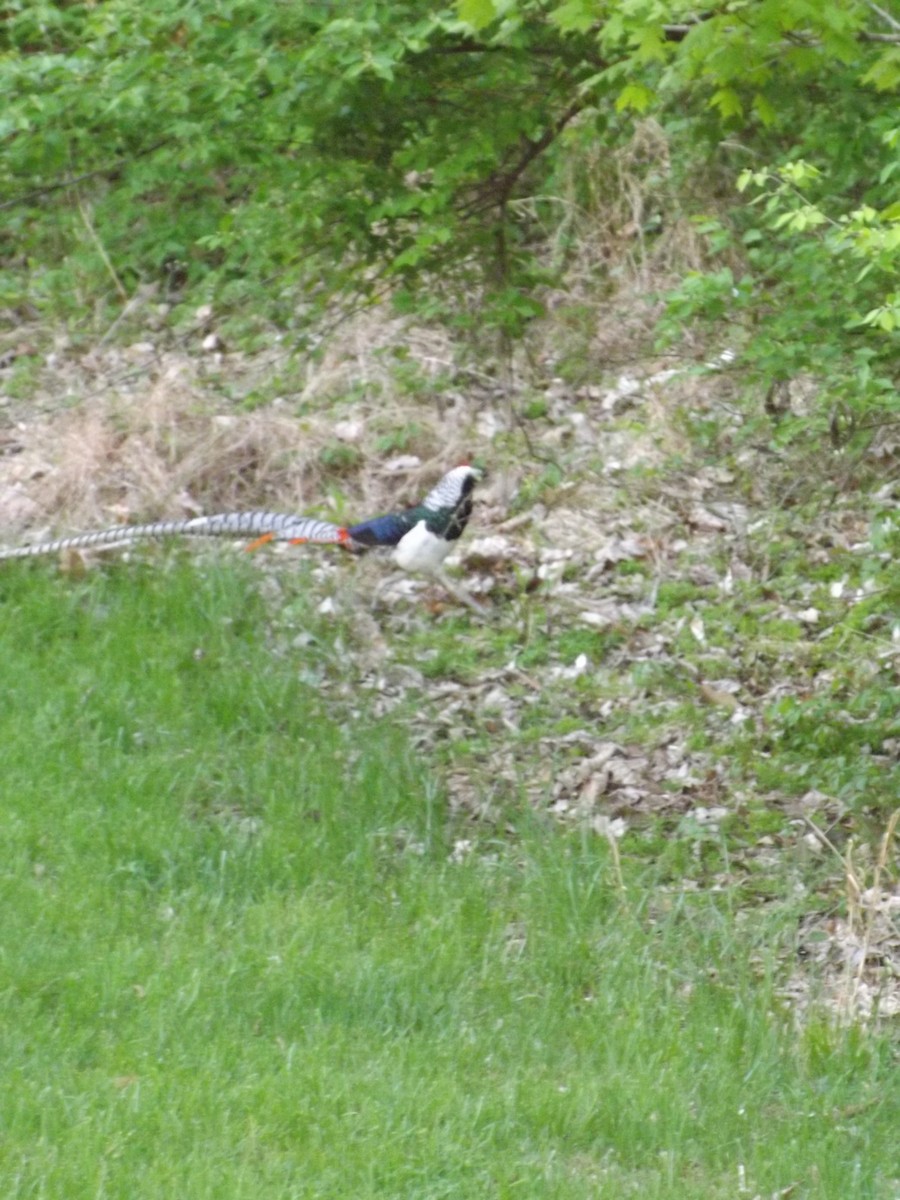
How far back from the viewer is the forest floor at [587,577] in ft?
20.1

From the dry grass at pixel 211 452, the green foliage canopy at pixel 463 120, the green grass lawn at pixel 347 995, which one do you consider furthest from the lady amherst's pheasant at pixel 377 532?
the green grass lawn at pixel 347 995

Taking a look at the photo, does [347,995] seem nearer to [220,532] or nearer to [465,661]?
[465,661]

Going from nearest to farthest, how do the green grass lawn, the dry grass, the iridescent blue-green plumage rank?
the green grass lawn
the iridescent blue-green plumage
the dry grass

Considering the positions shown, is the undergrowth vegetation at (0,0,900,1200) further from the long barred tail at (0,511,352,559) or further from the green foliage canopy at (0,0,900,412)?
the long barred tail at (0,511,352,559)

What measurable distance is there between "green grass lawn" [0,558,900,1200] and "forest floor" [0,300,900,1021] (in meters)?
0.36

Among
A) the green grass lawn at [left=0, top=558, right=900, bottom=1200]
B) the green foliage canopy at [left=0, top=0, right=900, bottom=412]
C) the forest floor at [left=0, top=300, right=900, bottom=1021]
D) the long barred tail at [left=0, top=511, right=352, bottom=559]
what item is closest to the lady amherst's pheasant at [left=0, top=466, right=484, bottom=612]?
the long barred tail at [left=0, top=511, right=352, bottom=559]

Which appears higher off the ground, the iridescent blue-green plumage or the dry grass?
the iridescent blue-green plumage

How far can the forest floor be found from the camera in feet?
20.1

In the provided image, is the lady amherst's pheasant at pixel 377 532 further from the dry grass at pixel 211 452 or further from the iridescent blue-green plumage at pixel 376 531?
the dry grass at pixel 211 452

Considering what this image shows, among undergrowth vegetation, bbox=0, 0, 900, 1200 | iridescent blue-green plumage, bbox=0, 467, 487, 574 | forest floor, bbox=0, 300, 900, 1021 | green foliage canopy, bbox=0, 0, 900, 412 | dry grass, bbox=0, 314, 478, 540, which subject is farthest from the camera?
dry grass, bbox=0, 314, 478, 540

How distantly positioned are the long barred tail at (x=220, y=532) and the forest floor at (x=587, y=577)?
229 mm

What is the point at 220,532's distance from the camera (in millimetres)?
8281

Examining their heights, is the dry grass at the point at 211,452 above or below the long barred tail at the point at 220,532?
below

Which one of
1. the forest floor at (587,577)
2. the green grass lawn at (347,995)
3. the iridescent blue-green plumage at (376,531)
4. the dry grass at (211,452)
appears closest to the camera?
the green grass lawn at (347,995)
